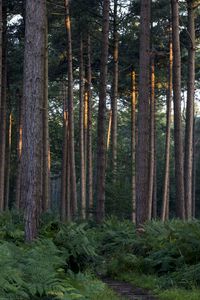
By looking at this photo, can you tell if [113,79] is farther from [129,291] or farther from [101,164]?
[129,291]

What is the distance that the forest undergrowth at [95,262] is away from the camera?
21.1 feet

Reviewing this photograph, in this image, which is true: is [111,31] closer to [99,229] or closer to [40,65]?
[99,229]

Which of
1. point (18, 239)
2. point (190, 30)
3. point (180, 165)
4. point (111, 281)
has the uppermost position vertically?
point (190, 30)

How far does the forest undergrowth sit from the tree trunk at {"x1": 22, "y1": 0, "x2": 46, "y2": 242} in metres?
0.75

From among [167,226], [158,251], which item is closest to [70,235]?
[158,251]

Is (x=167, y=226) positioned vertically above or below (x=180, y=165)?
below

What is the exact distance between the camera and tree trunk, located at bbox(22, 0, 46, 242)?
11.4 meters

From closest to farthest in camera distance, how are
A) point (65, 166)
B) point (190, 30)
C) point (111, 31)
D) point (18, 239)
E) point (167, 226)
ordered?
point (18, 239), point (167, 226), point (190, 30), point (111, 31), point (65, 166)

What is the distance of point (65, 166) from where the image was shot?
31.8 m

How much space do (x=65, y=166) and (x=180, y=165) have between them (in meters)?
14.9

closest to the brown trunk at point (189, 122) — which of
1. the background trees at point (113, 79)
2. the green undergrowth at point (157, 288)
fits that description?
the background trees at point (113, 79)

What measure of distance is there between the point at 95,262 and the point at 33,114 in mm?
3683

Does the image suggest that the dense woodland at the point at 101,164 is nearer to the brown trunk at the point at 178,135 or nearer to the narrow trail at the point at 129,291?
the brown trunk at the point at 178,135

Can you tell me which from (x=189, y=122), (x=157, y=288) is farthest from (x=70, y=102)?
(x=157, y=288)
